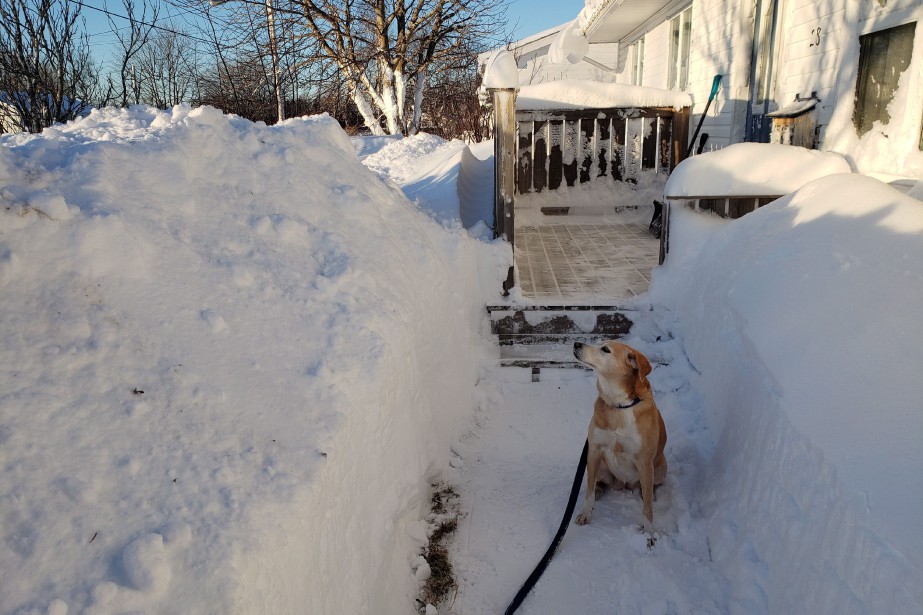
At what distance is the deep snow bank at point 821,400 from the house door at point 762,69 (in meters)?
4.01

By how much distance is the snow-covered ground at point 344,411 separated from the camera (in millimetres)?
1848

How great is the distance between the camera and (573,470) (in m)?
4.16

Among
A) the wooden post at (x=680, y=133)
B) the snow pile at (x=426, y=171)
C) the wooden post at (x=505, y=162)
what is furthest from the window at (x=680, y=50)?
the wooden post at (x=505, y=162)

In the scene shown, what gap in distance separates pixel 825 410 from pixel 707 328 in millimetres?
2155

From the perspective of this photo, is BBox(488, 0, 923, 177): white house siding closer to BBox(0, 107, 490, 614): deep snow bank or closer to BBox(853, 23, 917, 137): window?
BBox(853, 23, 917, 137): window

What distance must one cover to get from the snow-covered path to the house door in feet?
15.7

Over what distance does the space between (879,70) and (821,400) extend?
4.41 m

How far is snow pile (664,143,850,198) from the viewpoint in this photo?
579 centimetres

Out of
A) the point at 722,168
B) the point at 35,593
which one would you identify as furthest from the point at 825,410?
the point at 722,168

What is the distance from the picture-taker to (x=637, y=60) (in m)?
16.8

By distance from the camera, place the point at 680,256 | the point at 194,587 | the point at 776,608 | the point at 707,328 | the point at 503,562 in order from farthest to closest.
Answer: the point at 680,256
the point at 707,328
the point at 503,562
the point at 776,608
the point at 194,587

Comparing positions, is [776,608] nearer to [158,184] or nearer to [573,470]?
[573,470]

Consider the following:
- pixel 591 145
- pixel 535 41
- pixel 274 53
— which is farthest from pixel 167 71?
pixel 535 41

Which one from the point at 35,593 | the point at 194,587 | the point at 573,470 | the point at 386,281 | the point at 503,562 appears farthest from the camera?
the point at 573,470
